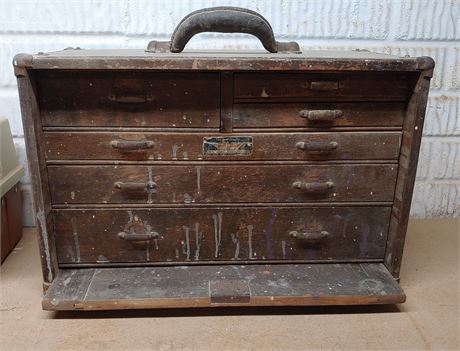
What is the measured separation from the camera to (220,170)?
1420 millimetres

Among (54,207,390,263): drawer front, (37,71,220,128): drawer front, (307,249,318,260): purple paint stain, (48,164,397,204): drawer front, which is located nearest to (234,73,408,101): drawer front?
(37,71,220,128): drawer front

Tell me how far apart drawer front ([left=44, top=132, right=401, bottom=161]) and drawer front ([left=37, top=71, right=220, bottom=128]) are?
42 mm

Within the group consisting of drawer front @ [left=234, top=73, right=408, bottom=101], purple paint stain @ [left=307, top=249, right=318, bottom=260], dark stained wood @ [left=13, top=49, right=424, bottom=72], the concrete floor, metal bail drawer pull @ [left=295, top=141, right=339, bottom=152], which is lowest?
the concrete floor

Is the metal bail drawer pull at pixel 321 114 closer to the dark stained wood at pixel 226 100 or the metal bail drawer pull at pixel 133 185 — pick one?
the dark stained wood at pixel 226 100

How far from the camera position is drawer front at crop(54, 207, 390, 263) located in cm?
145

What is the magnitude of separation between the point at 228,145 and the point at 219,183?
0.13m

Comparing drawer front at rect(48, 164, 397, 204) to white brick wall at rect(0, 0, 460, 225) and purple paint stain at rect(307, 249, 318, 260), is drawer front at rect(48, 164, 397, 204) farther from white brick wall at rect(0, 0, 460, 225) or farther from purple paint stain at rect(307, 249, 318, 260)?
white brick wall at rect(0, 0, 460, 225)

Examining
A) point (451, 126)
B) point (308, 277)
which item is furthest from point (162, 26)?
point (451, 126)

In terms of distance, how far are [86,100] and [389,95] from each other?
912 millimetres

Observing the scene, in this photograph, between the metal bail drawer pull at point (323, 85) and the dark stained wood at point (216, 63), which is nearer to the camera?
the dark stained wood at point (216, 63)

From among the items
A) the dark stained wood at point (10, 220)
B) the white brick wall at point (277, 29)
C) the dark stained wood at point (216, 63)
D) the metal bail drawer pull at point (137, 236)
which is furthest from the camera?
the white brick wall at point (277, 29)

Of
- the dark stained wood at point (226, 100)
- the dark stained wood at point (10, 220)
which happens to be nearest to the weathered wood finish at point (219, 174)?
the dark stained wood at point (226, 100)

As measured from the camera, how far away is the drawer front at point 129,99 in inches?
52.3

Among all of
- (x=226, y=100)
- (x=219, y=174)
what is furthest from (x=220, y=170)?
(x=226, y=100)
